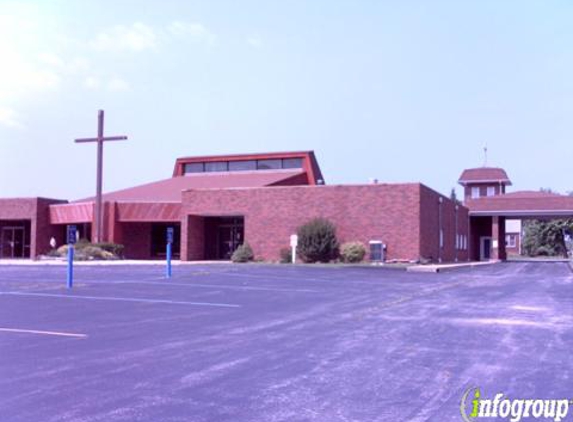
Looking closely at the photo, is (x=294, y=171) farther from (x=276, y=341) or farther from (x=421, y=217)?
(x=276, y=341)

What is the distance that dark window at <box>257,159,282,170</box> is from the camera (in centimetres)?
5272

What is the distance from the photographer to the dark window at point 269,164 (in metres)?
52.7

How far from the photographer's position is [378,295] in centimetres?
1792

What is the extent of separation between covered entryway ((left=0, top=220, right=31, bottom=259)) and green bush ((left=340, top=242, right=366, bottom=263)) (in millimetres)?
26469

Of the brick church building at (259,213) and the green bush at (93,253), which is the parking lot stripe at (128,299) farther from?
the green bush at (93,253)

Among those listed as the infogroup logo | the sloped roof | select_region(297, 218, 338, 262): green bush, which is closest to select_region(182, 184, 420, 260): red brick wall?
select_region(297, 218, 338, 262): green bush

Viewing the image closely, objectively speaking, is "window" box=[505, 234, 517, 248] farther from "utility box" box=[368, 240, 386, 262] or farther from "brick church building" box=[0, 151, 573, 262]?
"utility box" box=[368, 240, 386, 262]

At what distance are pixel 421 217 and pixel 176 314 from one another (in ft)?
83.1

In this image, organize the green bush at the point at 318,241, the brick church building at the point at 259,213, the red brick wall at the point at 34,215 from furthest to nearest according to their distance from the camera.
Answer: the red brick wall at the point at 34,215
the brick church building at the point at 259,213
the green bush at the point at 318,241

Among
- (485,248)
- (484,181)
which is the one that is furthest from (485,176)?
(485,248)

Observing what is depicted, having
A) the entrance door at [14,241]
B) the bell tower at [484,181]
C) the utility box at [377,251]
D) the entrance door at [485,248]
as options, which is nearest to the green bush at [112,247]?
the entrance door at [14,241]

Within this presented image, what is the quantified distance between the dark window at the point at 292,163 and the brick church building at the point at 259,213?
8cm

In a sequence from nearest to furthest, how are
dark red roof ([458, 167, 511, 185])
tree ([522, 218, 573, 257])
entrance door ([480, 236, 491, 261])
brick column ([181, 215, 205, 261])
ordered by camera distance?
brick column ([181, 215, 205, 261]) < entrance door ([480, 236, 491, 261]) < dark red roof ([458, 167, 511, 185]) < tree ([522, 218, 573, 257])

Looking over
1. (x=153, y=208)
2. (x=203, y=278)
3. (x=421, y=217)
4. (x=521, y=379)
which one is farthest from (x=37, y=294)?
(x=153, y=208)
